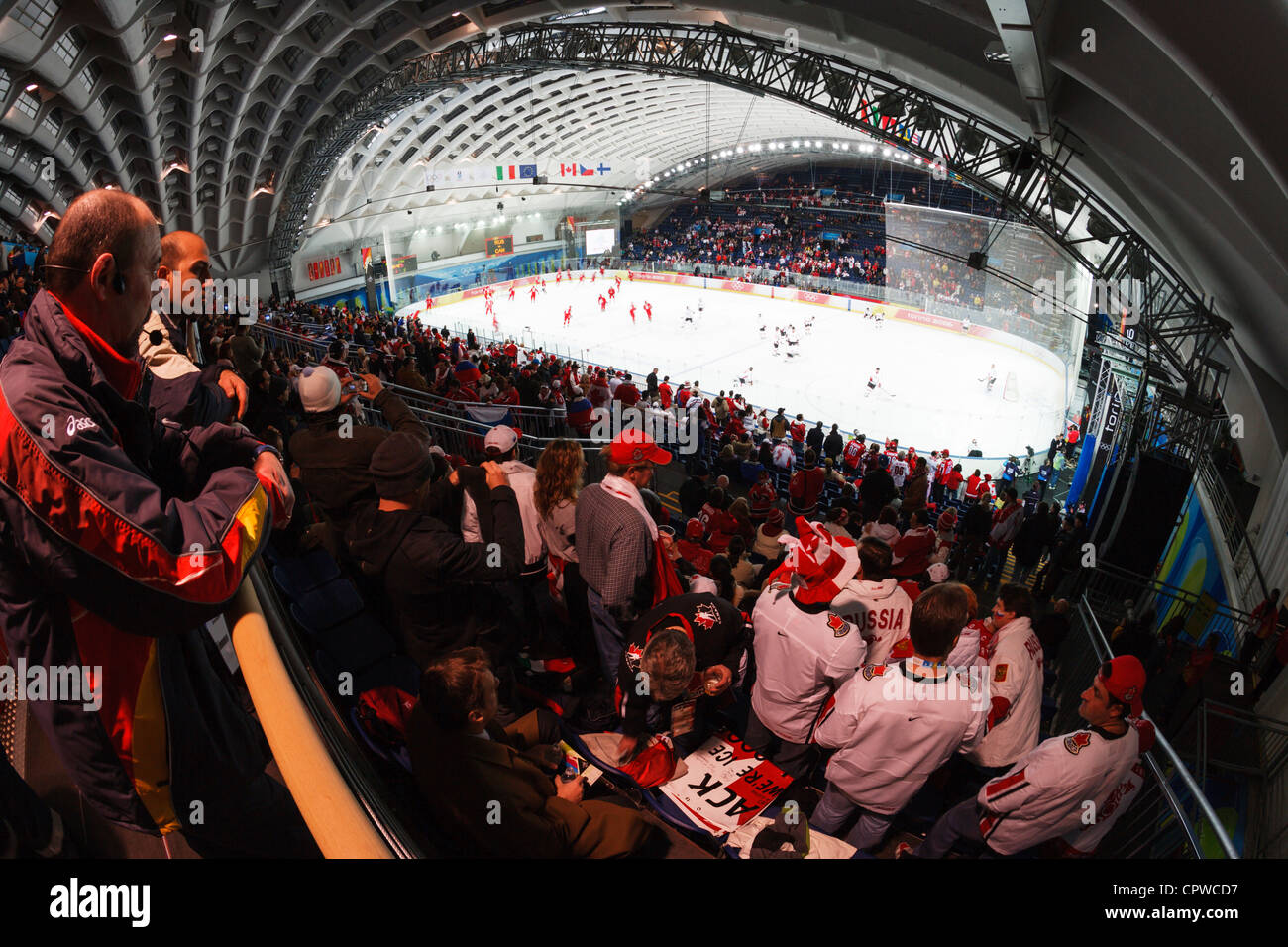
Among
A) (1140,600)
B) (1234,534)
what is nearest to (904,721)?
(1140,600)

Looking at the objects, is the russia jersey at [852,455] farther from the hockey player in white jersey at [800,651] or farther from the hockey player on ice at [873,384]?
the hockey player in white jersey at [800,651]

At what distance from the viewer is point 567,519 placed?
423 cm

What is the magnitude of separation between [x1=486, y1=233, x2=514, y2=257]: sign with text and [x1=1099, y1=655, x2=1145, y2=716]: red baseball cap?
4963 centimetres

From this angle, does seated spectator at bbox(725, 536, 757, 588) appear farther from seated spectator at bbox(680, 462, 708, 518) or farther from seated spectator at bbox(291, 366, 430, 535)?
seated spectator at bbox(291, 366, 430, 535)

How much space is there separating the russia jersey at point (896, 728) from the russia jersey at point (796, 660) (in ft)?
0.70

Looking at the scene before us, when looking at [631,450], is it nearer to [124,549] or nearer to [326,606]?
[326,606]

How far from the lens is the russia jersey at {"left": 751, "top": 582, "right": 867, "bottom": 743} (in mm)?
3314

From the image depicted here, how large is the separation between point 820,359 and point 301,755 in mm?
29379

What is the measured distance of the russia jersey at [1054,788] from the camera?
9.53 feet

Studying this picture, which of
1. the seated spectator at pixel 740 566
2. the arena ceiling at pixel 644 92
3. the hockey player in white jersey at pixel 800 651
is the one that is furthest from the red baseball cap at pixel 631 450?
the arena ceiling at pixel 644 92
